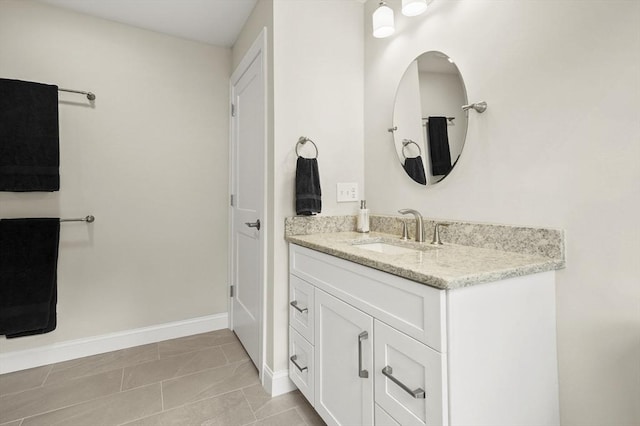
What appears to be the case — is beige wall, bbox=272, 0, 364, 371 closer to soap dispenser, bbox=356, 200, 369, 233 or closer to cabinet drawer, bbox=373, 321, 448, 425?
soap dispenser, bbox=356, 200, 369, 233

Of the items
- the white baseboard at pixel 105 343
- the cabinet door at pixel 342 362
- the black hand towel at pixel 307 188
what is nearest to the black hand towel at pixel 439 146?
the black hand towel at pixel 307 188

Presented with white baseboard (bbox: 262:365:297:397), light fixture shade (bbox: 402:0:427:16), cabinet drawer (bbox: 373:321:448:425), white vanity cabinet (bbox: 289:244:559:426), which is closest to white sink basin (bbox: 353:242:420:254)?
white vanity cabinet (bbox: 289:244:559:426)

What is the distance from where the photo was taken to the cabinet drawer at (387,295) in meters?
0.78

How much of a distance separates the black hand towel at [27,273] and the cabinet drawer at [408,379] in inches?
83.4

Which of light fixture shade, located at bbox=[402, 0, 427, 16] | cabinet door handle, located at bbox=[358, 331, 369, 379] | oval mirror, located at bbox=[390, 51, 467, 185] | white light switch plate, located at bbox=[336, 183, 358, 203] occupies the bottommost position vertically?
cabinet door handle, located at bbox=[358, 331, 369, 379]

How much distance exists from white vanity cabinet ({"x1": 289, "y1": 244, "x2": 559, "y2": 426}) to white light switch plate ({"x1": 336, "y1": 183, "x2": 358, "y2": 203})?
63 centimetres

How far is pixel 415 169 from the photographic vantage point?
1.55 metres

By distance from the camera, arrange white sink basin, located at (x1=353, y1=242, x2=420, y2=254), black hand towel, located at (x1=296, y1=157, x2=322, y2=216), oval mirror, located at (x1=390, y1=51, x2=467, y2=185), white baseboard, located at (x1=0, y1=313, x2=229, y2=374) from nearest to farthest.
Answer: oval mirror, located at (x1=390, y1=51, x2=467, y2=185) → white sink basin, located at (x1=353, y1=242, x2=420, y2=254) → black hand towel, located at (x1=296, y1=157, x2=322, y2=216) → white baseboard, located at (x1=0, y1=313, x2=229, y2=374)

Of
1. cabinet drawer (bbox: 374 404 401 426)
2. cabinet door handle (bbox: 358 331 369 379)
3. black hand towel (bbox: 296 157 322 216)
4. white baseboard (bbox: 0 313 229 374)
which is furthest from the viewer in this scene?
white baseboard (bbox: 0 313 229 374)

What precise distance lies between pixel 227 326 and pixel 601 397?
2.38 metres

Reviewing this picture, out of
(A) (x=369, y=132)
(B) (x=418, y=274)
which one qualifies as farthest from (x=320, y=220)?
(B) (x=418, y=274)

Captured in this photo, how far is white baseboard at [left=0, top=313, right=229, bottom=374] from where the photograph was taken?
191cm

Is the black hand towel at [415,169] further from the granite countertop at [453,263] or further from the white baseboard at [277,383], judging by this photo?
the white baseboard at [277,383]

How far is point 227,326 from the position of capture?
2564 mm
